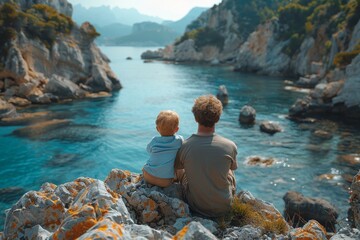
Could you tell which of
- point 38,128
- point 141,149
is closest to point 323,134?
point 141,149

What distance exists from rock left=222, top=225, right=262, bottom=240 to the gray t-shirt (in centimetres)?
82

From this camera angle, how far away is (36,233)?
21.1ft

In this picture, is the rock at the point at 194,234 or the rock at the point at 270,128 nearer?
the rock at the point at 194,234

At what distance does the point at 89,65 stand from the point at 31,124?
2810cm

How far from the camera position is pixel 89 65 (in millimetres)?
62062

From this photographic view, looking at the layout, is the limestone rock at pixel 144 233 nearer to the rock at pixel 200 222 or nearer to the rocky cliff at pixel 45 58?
the rock at pixel 200 222

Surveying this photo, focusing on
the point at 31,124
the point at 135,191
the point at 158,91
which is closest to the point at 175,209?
the point at 135,191

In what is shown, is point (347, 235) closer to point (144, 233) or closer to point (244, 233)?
point (244, 233)

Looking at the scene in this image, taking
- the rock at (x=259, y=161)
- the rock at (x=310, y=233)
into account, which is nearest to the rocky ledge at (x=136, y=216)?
the rock at (x=310, y=233)

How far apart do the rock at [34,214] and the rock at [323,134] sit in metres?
29.5

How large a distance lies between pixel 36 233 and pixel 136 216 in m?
2.09

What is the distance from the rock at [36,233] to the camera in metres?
6.30

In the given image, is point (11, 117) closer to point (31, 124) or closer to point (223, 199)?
point (31, 124)

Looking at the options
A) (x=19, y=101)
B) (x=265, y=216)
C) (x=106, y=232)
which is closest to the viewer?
(x=106, y=232)
